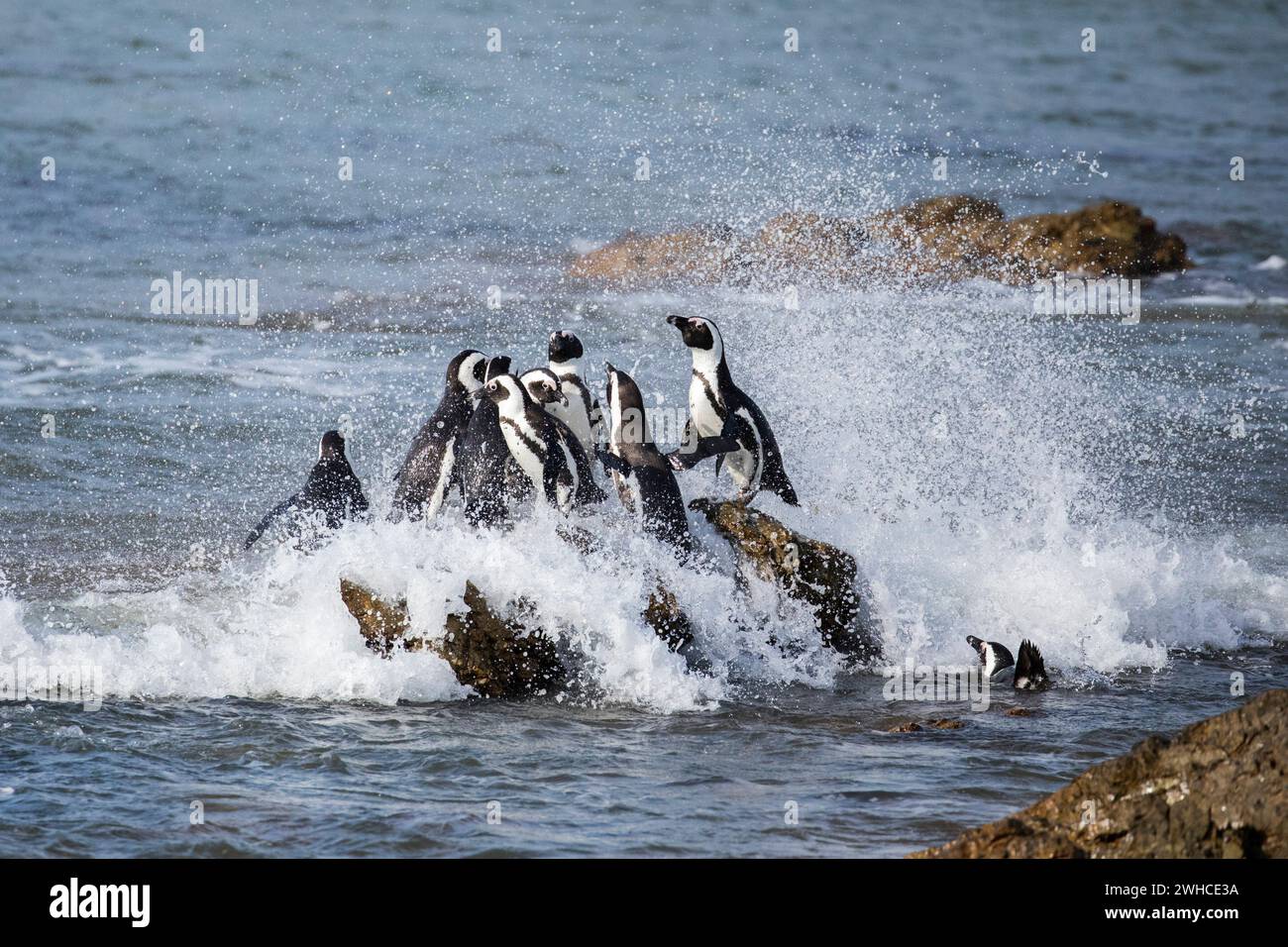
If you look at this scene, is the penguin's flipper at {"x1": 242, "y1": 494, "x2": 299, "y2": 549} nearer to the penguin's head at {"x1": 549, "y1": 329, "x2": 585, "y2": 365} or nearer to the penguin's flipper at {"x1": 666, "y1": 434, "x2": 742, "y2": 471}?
the penguin's head at {"x1": 549, "y1": 329, "x2": 585, "y2": 365}

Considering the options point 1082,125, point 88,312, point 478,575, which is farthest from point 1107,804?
point 1082,125

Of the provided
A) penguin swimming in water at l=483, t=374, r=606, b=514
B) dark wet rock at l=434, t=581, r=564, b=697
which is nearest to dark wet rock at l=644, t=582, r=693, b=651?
dark wet rock at l=434, t=581, r=564, b=697

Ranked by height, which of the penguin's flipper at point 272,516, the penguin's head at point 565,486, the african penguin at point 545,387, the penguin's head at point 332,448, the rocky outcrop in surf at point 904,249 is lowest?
the penguin's flipper at point 272,516

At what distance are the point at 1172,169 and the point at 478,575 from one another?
933 inches

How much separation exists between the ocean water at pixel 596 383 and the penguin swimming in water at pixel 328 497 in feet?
1.81

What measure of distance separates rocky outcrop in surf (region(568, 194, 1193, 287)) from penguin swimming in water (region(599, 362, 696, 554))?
9.56m

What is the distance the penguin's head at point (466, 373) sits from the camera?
875cm

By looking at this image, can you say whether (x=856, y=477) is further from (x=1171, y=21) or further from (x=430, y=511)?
(x=1171, y=21)

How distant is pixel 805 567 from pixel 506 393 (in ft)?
6.14

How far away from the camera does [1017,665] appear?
7.38 metres

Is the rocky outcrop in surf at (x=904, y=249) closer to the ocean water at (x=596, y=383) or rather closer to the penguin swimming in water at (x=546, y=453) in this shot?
the ocean water at (x=596, y=383)

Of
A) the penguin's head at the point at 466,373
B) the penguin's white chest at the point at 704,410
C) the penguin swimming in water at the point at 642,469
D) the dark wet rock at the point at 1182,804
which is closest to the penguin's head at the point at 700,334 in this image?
the penguin's white chest at the point at 704,410

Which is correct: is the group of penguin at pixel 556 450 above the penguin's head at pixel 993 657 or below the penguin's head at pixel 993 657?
above

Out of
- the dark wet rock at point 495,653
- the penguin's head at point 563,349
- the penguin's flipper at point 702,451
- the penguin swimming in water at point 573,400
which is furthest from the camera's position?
the penguin's head at point 563,349
